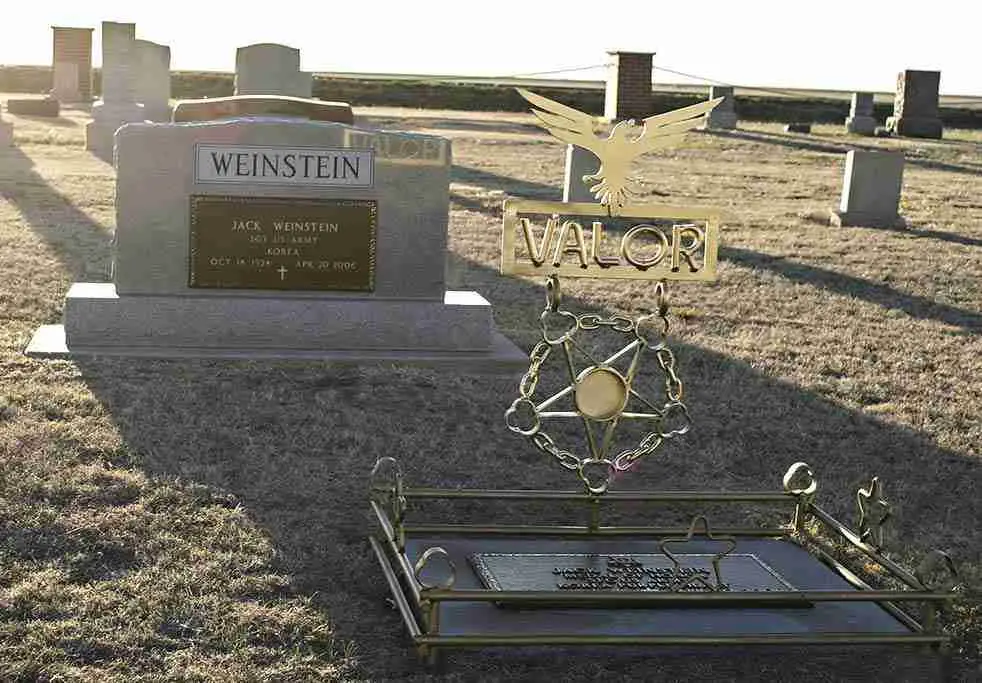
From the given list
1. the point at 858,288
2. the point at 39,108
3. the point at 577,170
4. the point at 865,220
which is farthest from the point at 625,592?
the point at 39,108

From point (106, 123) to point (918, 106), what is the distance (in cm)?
1803

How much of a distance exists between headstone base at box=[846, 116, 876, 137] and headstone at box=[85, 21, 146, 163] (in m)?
A: 16.2

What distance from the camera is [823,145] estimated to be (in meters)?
25.9

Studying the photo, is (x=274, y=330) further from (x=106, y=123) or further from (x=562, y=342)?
(x=106, y=123)

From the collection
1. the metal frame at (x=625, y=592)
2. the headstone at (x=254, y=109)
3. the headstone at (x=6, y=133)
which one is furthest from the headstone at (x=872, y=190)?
the headstone at (x=6, y=133)

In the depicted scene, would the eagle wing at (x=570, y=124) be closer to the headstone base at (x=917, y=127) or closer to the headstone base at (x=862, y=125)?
the headstone base at (x=917, y=127)

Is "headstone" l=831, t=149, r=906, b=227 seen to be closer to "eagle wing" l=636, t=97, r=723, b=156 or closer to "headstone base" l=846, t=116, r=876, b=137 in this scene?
"eagle wing" l=636, t=97, r=723, b=156

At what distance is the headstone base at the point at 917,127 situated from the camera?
2934 centimetres

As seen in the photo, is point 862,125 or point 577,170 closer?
point 577,170

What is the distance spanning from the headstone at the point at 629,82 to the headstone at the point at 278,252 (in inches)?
828

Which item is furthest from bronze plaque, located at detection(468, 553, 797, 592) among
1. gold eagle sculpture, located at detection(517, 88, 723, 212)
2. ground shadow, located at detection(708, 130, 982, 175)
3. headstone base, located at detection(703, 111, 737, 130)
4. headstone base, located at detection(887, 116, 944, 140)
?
headstone base, located at detection(887, 116, 944, 140)

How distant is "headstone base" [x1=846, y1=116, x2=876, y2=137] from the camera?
1182 inches

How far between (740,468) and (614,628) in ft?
7.64

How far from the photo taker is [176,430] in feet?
21.2
